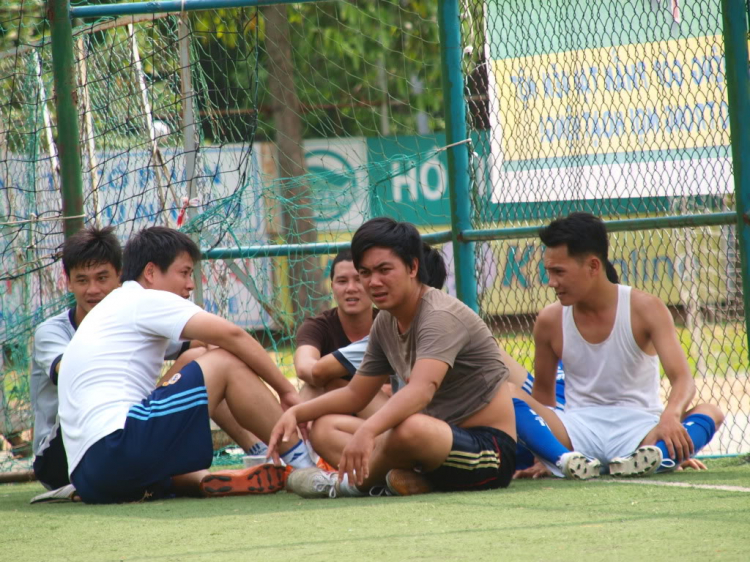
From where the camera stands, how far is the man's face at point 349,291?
Answer: 4.96 metres

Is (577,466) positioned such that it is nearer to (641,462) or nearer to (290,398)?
(641,462)

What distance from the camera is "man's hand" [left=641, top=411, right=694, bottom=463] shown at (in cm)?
409

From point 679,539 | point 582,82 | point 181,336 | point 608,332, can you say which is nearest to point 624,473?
point 608,332

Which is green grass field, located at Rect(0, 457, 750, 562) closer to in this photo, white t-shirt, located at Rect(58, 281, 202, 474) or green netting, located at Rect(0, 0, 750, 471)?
white t-shirt, located at Rect(58, 281, 202, 474)

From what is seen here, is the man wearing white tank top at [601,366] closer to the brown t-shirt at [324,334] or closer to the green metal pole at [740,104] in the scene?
the green metal pole at [740,104]

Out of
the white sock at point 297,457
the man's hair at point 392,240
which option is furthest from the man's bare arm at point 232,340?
the man's hair at point 392,240

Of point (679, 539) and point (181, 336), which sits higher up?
point (181, 336)

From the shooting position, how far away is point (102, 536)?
3293 mm

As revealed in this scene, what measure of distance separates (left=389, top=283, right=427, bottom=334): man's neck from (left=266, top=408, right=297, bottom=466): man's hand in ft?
1.81

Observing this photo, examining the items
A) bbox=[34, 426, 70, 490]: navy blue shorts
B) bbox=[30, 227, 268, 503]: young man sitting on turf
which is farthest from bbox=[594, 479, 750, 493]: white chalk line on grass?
bbox=[34, 426, 70, 490]: navy blue shorts

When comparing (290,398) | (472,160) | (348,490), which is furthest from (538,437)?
(472,160)

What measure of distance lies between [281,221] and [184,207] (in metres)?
1.56

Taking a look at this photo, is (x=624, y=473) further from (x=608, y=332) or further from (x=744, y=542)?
(x=744, y=542)

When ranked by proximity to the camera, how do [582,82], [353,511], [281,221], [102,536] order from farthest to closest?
[281,221] → [582,82] → [353,511] → [102,536]
